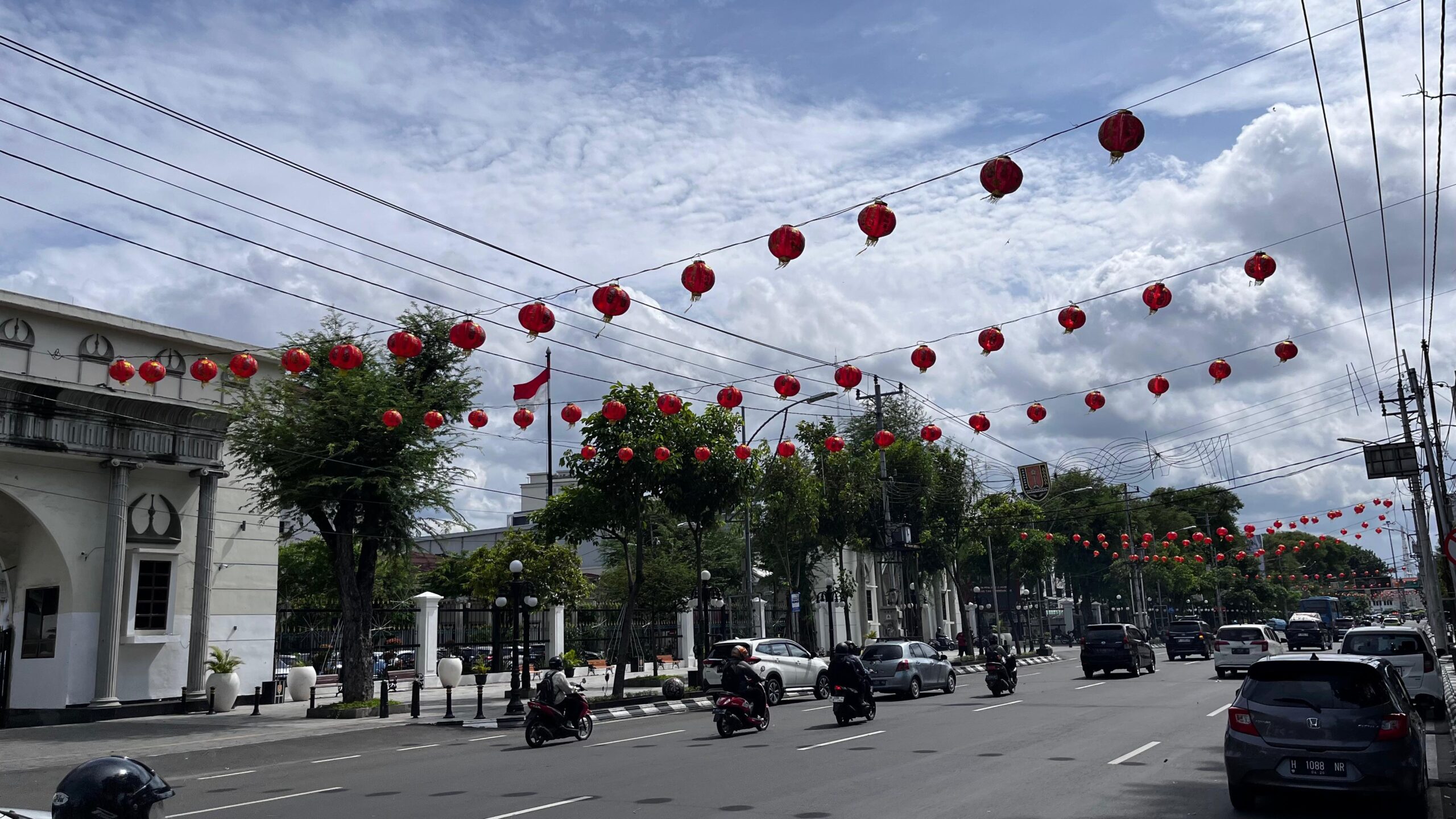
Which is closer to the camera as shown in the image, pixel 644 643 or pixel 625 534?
pixel 625 534

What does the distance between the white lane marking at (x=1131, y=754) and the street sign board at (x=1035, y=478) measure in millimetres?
30979

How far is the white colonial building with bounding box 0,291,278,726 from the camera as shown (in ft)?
76.3

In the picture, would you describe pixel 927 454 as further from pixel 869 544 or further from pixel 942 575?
pixel 942 575

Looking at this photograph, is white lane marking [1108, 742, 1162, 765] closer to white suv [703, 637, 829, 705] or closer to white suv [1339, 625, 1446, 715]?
white suv [1339, 625, 1446, 715]

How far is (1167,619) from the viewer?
88062 millimetres

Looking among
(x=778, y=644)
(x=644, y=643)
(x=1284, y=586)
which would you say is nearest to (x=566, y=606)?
(x=644, y=643)

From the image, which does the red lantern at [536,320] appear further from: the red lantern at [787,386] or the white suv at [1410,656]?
the white suv at [1410,656]

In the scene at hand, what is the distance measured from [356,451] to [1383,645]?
22.3 m

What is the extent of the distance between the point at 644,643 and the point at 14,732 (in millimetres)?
24049

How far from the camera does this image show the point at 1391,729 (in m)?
9.12

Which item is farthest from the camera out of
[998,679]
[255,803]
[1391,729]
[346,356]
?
[998,679]

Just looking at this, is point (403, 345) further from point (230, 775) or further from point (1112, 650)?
point (1112, 650)

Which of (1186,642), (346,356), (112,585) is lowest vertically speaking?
(1186,642)

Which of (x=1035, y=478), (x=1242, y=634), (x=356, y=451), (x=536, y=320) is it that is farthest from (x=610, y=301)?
(x=1035, y=478)
